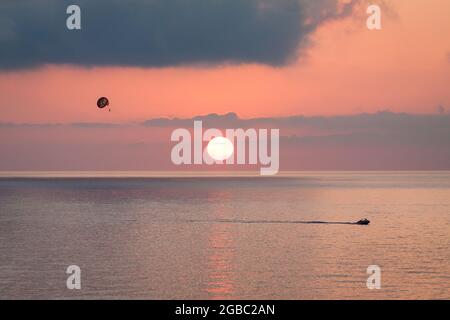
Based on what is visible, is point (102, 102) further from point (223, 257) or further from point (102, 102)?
point (223, 257)

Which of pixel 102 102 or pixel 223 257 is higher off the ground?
pixel 102 102

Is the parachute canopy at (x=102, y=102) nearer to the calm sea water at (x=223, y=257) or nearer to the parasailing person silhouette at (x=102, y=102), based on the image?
the parasailing person silhouette at (x=102, y=102)

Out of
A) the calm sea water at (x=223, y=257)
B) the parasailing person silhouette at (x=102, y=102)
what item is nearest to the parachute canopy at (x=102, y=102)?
the parasailing person silhouette at (x=102, y=102)

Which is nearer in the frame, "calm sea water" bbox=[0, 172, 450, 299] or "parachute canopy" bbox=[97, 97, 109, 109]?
"calm sea water" bbox=[0, 172, 450, 299]

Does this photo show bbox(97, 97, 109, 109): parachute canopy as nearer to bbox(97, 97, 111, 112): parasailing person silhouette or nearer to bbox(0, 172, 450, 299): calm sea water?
bbox(97, 97, 111, 112): parasailing person silhouette

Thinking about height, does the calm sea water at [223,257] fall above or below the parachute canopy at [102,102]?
below

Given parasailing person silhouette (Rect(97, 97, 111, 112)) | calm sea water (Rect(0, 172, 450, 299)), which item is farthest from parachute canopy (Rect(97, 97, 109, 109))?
calm sea water (Rect(0, 172, 450, 299))

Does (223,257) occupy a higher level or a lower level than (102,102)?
lower

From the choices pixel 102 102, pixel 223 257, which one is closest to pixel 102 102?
pixel 102 102

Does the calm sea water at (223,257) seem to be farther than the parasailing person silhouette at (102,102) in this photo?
No

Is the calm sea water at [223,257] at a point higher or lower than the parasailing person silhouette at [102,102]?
lower
